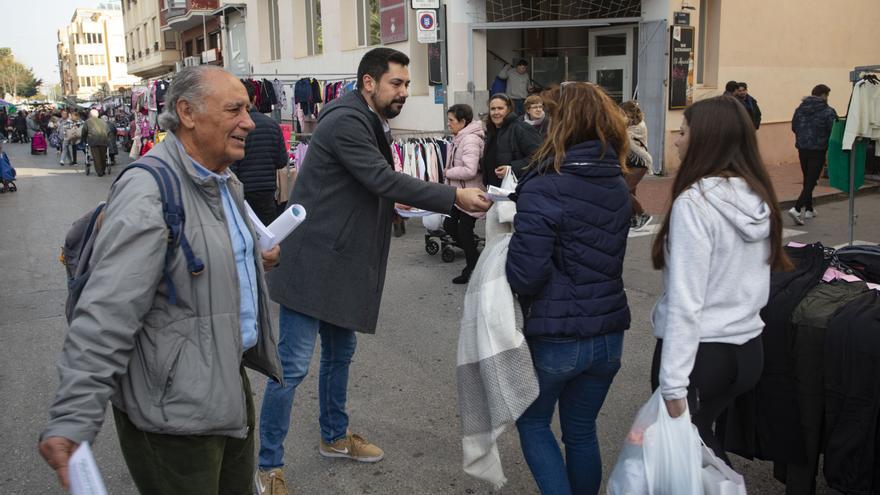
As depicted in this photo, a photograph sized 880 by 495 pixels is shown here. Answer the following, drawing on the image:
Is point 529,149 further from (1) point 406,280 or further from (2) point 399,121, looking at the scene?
(2) point 399,121

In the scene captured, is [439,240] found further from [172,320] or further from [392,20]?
[392,20]

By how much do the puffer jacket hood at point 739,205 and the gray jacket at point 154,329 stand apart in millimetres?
1602

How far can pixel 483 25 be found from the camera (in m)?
13.9

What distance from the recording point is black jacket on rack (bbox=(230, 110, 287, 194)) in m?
6.62


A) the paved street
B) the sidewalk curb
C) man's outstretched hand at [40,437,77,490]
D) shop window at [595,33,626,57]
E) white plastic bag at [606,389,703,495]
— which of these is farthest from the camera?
shop window at [595,33,626,57]

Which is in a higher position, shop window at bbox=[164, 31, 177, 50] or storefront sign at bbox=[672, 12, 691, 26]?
shop window at bbox=[164, 31, 177, 50]

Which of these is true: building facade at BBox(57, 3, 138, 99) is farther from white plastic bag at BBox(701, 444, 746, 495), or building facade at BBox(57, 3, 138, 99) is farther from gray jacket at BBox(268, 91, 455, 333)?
white plastic bag at BBox(701, 444, 746, 495)

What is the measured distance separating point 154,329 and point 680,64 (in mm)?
13517

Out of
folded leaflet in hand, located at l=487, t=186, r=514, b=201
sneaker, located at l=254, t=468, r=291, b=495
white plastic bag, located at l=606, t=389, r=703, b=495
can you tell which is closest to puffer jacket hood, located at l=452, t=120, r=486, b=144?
folded leaflet in hand, located at l=487, t=186, r=514, b=201

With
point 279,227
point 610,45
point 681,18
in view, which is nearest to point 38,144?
point 610,45

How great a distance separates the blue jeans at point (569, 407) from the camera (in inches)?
108

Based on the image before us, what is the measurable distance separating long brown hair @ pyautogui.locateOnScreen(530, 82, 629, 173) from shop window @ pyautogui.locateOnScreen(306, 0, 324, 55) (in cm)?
1900

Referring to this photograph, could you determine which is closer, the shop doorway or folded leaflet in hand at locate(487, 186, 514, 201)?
folded leaflet in hand at locate(487, 186, 514, 201)

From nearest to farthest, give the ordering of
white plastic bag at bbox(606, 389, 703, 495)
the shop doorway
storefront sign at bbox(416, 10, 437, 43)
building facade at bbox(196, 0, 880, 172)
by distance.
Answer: white plastic bag at bbox(606, 389, 703, 495) < storefront sign at bbox(416, 10, 437, 43) < building facade at bbox(196, 0, 880, 172) < the shop doorway
